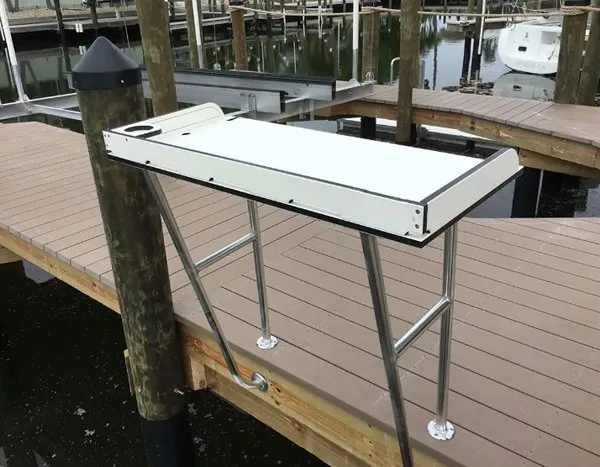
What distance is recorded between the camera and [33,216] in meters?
3.81

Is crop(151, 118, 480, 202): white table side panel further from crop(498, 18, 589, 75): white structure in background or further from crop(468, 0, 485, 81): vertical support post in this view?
crop(468, 0, 485, 81): vertical support post

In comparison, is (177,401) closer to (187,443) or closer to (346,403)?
(187,443)

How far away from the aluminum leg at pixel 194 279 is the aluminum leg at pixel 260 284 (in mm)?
142

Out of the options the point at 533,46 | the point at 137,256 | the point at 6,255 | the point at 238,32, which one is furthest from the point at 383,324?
the point at 533,46

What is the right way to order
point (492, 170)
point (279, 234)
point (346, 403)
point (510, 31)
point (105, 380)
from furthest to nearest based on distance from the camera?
point (510, 31), point (105, 380), point (279, 234), point (346, 403), point (492, 170)

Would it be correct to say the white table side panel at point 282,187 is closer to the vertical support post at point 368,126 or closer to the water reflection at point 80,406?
the water reflection at point 80,406

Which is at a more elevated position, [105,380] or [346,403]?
[346,403]

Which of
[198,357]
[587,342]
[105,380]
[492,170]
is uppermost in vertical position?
[492,170]

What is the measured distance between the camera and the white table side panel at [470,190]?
1.19 metres

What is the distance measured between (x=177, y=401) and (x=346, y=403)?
101 cm

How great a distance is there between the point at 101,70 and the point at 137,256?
0.74 m

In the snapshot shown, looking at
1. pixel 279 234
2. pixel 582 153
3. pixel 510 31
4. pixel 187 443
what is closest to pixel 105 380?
pixel 187 443

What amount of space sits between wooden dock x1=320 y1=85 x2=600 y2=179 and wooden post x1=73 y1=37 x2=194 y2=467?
4.04 meters

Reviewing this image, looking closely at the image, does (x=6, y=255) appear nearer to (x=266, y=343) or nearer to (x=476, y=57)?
(x=266, y=343)
